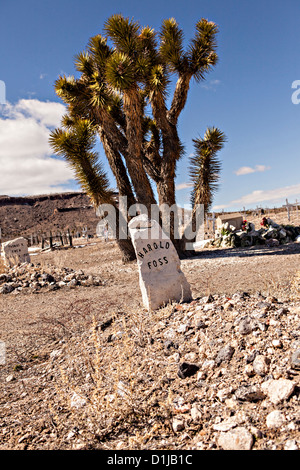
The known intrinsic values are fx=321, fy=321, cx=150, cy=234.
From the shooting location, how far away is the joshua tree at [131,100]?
30.9 ft

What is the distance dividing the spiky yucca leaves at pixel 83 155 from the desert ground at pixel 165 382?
655 centimetres

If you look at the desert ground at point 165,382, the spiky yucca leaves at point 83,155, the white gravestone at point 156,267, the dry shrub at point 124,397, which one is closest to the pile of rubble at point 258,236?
the spiky yucca leaves at point 83,155

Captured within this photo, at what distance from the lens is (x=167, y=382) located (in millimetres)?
2613

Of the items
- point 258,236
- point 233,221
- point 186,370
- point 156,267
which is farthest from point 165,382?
point 233,221

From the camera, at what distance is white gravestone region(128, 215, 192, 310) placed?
435cm

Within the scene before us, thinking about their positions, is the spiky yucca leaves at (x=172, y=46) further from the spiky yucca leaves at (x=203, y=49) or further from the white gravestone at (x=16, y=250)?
the white gravestone at (x=16, y=250)

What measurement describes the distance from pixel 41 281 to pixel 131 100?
19.0 feet

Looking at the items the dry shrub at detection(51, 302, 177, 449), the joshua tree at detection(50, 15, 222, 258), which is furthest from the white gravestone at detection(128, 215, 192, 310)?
the joshua tree at detection(50, 15, 222, 258)

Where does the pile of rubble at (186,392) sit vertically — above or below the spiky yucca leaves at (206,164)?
below

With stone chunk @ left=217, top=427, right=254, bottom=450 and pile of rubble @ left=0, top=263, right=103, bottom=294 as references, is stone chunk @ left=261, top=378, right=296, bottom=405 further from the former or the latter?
pile of rubble @ left=0, top=263, right=103, bottom=294

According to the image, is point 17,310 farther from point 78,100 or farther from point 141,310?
point 78,100

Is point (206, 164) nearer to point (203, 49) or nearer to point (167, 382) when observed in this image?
point (203, 49)

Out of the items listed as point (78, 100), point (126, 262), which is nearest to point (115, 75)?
point (78, 100)

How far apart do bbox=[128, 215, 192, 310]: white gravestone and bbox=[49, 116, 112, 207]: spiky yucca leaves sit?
6397 millimetres
